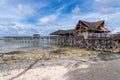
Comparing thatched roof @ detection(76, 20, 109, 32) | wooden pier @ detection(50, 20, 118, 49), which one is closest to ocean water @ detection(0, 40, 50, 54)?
wooden pier @ detection(50, 20, 118, 49)

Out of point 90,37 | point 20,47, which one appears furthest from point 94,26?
point 20,47

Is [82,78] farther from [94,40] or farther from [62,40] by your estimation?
[62,40]

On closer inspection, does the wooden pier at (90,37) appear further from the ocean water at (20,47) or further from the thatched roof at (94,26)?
the ocean water at (20,47)

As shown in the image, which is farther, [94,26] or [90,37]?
[94,26]

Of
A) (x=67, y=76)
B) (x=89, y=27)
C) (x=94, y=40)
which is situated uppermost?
(x=89, y=27)

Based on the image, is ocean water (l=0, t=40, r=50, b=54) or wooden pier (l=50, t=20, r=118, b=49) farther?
ocean water (l=0, t=40, r=50, b=54)

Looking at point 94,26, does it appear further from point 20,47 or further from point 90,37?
point 20,47

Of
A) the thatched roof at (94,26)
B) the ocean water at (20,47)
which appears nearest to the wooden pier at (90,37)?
the thatched roof at (94,26)

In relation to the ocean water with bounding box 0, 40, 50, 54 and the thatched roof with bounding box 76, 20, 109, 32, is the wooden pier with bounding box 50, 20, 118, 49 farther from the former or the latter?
the ocean water with bounding box 0, 40, 50, 54

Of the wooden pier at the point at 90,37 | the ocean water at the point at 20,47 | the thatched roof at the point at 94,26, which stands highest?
the thatched roof at the point at 94,26

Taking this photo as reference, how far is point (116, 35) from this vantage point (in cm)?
3197

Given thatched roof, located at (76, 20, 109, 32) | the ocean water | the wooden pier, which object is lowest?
the ocean water

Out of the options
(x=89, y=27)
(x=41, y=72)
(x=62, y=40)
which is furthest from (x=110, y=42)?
(x=41, y=72)

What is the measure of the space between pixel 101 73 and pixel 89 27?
2854 cm
